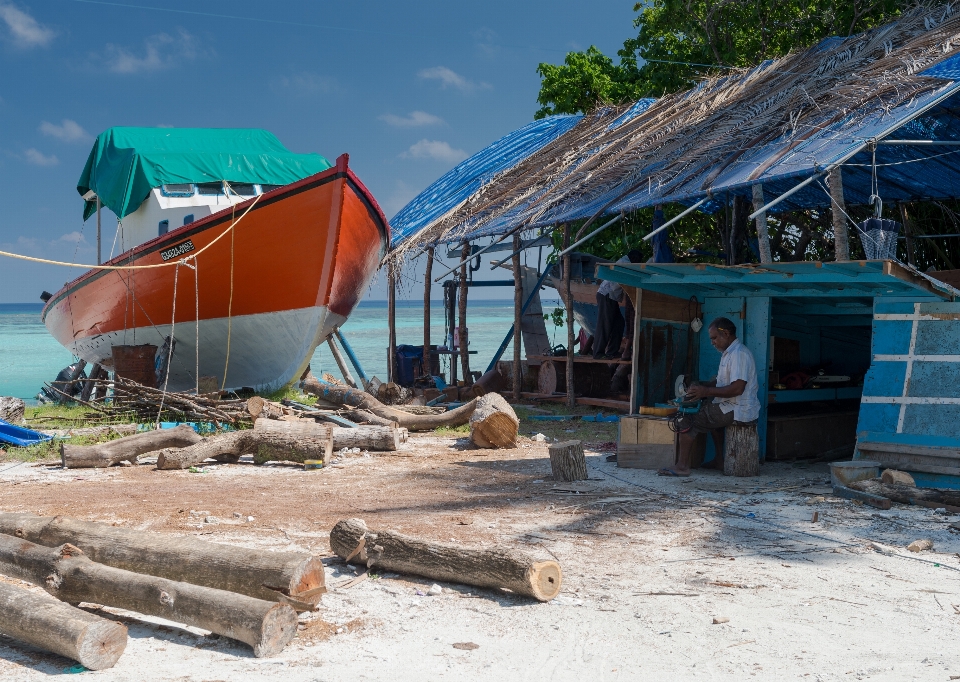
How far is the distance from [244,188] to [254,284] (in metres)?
2.49

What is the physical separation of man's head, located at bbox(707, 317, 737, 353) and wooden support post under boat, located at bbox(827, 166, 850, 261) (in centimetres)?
167

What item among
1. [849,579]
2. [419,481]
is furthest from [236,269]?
[849,579]

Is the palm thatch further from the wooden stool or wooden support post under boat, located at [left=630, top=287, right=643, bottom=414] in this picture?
the wooden stool

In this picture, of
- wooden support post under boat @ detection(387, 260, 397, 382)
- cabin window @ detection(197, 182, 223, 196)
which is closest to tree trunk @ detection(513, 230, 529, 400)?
wooden support post under boat @ detection(387, 260, 397, 382)

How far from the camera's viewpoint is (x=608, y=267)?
8.27 metres

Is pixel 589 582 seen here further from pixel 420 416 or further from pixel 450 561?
pixel 420 416

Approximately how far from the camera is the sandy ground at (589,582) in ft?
12.2

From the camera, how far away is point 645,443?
327 inches

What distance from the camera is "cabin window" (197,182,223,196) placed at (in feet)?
49.6

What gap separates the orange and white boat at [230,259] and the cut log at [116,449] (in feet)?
13.1

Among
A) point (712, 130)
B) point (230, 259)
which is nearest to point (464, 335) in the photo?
point (230, 259)

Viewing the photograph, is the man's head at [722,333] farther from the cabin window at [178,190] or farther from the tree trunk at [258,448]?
the cabin window at [178,190]

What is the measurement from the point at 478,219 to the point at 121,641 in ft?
35.7

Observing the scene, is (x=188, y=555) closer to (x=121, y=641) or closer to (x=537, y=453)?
(x=121, y=641)
